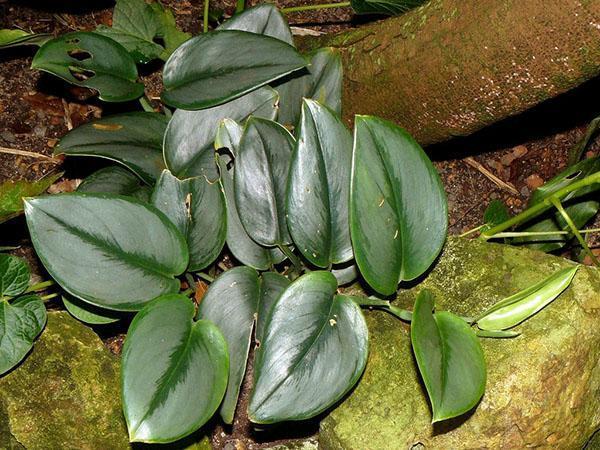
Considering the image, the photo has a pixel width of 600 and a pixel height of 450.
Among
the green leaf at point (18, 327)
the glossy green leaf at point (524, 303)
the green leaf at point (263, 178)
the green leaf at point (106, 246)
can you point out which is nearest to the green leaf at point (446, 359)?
the glossy green leaf at point (524, 303)

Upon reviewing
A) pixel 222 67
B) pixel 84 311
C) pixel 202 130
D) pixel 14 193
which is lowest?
pixel 84 311

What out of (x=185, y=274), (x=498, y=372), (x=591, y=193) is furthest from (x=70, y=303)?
(x=591, y=193)

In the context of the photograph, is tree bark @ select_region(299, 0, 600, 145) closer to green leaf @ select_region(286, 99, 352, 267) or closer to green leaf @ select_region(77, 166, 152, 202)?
green leaf @ select_region(286, 99, 352, 267)

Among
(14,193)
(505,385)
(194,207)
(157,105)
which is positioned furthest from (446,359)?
(157,105)

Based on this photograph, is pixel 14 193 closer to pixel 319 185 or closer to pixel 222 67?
pixel 222 67

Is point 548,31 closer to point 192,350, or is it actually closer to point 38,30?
point 192,350

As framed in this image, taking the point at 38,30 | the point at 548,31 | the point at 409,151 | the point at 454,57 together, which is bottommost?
the point at 38,30

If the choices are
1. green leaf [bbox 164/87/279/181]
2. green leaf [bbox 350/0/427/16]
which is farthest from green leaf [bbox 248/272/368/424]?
green leaf [bbox 350/0/427/16]
